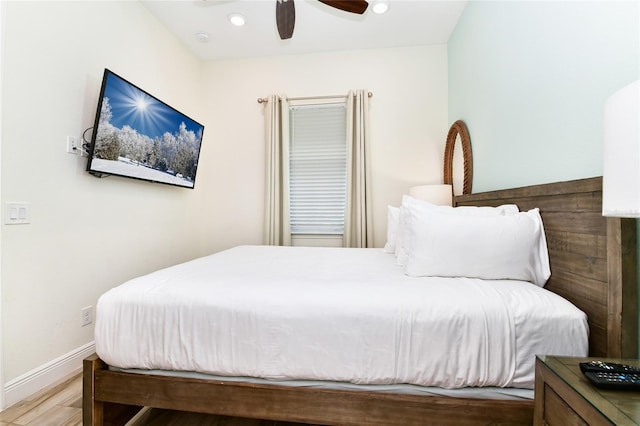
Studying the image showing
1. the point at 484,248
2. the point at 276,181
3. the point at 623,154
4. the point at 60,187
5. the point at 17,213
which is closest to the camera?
the point at 623,154

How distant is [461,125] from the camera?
8.64ft

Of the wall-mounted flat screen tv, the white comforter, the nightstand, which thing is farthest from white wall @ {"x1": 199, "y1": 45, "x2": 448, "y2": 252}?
the nightstand

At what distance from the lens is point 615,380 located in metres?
0.65

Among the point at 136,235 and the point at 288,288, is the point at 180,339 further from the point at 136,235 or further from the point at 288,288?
the point at 136,235

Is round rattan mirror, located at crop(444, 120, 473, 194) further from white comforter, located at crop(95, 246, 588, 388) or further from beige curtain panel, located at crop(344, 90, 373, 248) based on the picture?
white comforter, located at crop(95, 246, 588, 388)

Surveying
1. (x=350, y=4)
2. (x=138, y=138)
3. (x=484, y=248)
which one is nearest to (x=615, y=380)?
(x=484, y=248)

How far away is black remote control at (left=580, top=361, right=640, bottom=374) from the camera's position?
0.69m

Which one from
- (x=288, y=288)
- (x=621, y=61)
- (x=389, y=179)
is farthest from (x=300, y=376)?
(x=389, y=179)

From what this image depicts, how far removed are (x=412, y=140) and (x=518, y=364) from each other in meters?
2.62

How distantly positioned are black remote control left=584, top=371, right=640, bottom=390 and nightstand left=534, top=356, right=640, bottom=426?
0.01 m

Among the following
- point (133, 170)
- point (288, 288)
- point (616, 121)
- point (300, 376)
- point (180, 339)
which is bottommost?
point (300, 376)

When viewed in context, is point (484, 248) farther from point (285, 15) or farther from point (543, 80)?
point (285, 15)

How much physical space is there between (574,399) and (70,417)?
84.0 inches

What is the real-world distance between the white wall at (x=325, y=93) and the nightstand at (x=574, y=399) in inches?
94.4
